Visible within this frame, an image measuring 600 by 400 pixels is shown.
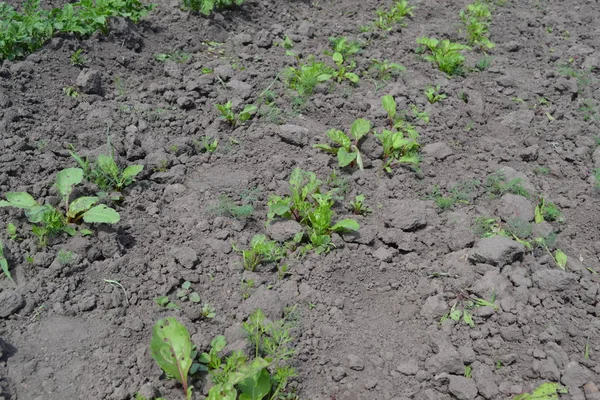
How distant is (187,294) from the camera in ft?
11.1

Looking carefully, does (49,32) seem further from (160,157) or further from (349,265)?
(349,265)

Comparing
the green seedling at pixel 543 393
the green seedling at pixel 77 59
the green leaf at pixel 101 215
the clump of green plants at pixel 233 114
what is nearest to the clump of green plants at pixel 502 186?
the green seedling at pixel 543 393

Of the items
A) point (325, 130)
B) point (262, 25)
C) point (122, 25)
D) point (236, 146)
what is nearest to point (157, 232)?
point (236, 146)

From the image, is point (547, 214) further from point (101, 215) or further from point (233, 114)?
point (101, 215)

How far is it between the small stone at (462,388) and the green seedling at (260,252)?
1.27 metres

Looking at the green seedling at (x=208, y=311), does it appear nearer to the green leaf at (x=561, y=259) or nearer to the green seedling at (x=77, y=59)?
the green leaf at (x=561, y=259)

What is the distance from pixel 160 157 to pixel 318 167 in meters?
1.19

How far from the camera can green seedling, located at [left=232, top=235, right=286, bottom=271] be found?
352cm

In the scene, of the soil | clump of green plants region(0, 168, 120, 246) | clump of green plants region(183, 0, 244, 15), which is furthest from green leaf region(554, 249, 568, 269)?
clump of green plants region(183, 0, 244, 15)

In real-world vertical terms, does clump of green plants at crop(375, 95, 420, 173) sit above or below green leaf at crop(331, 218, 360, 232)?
above

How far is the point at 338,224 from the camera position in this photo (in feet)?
12.1

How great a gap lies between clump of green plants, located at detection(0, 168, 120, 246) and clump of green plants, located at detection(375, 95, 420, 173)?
209cm

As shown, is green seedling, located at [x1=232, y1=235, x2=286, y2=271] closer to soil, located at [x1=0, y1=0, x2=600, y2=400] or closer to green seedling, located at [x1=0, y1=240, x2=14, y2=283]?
soil, located at [x1=0, y1=0, x2=600, y2=400]

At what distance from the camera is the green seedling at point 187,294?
3.33 m
